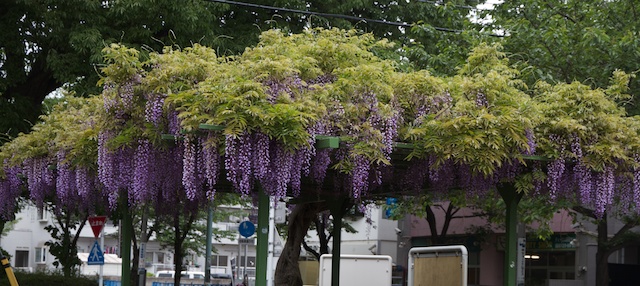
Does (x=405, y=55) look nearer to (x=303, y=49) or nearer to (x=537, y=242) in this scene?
(x=303, y=49)

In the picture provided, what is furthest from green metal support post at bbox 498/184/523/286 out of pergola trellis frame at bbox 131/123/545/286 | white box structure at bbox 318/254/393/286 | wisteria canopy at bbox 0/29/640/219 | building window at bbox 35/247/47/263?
building window at bbox 35/247/47/263

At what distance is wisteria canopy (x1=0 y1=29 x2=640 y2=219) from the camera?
10305mm

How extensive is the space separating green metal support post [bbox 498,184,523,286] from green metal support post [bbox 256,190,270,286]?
3.40 meters

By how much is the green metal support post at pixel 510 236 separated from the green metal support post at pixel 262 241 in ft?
11.2

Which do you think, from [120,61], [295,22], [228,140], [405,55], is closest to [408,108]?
[228,140]

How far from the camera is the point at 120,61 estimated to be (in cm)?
1094

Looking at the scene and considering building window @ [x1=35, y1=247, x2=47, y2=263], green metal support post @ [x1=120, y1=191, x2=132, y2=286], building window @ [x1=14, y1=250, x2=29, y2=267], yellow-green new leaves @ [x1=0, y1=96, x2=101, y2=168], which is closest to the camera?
yellow-green new leaves @ [x1=0, y1=96, x2=101, y2=168]

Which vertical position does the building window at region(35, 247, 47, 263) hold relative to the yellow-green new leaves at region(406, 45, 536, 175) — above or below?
below

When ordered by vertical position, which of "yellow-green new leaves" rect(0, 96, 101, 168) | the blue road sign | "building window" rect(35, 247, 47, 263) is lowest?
"building window" rect(35, 247, 47, 263)

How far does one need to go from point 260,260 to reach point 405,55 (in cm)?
958

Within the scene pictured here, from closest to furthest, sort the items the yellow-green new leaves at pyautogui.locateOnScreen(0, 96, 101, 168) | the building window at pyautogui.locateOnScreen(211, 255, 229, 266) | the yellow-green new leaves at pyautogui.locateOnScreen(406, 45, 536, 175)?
the yellow-green new leaves at pyautogui.locateOnScreen(406, 45, 536, 175)
the yellow-green new leaves at pyautogui.locateOnScreen(0, 96, 101, 168)
the building window at pyautogui.locateOnScreen(211, 255, 229, 266)

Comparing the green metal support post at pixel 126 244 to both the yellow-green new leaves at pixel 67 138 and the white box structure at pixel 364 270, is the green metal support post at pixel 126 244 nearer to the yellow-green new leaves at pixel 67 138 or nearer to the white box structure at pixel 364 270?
the yellow-green new leaves at pixel 67 138

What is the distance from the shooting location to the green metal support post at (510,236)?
1226 cm

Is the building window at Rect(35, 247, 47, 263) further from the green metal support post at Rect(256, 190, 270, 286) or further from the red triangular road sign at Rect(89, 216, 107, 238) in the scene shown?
the green metal support post at Rect(256, 190, 270, 286)
